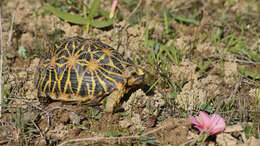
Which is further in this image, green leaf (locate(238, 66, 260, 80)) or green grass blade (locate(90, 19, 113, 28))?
green grass blade (locate(90, 19, 113, 28))

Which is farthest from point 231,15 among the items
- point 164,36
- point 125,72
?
point 125,72

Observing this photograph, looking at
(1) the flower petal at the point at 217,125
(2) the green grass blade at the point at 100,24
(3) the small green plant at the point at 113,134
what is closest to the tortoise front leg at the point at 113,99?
(3) the small green plant at the point at 113,134

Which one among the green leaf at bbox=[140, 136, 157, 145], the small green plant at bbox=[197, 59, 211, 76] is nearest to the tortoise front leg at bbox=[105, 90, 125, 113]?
the green leaf at bbox=[140, 136, 157, 145]

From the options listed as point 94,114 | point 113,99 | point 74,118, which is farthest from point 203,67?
point 74,118

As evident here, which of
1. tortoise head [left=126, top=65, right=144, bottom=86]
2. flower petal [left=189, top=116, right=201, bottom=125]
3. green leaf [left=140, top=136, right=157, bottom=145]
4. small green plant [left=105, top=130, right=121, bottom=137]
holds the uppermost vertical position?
tortoise head [left=126, top=65, right=144, bottom=86]

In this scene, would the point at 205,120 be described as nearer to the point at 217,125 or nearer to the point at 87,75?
the point at 217,125

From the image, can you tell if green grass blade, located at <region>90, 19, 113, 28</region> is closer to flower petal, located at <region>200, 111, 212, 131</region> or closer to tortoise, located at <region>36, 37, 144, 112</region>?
tortoise, located at <region>36, 37, 144, 112</region>

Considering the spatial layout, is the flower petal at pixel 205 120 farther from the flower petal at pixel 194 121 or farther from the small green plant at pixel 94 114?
the small green plant at pixel 94 114
